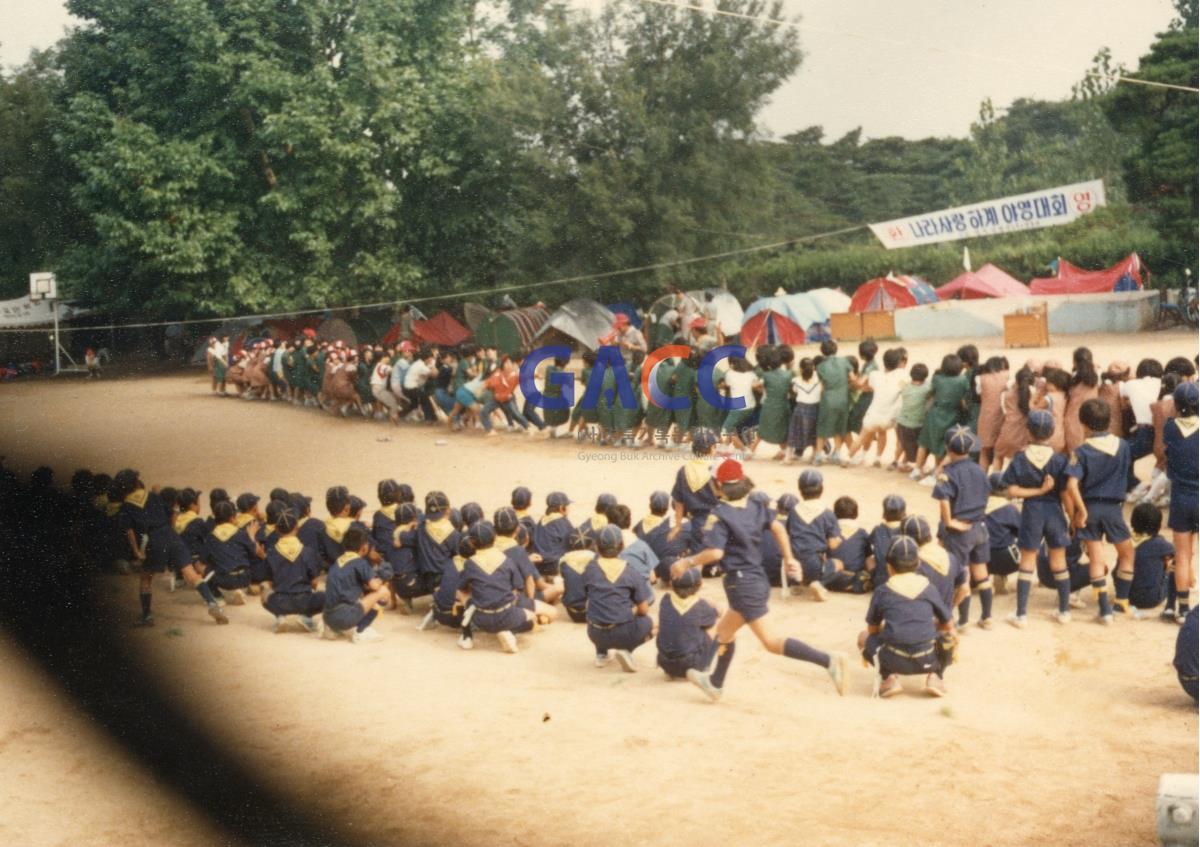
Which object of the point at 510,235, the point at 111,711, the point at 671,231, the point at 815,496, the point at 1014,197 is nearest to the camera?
the point at 111,711

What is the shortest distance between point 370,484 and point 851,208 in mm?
13858

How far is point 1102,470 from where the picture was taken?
500cm

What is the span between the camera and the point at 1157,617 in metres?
5.03

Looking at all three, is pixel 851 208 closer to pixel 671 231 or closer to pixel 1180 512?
pixel 671 231

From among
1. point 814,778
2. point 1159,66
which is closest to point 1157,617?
point 814,778

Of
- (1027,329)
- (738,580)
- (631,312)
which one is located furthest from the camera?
(1027,329)

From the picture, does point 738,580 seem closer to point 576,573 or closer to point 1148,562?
point 576,573

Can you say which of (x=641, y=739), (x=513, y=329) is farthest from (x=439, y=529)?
(x=513, y=329)

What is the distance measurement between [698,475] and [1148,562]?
6.49 feet

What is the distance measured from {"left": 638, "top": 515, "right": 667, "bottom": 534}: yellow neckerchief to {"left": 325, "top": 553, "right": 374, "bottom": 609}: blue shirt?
1392 millimetres

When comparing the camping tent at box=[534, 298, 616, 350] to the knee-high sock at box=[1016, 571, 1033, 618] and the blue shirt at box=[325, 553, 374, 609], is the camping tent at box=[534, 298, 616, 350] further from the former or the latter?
the knee-high sock at box=[1016, 571, 1033, 618]

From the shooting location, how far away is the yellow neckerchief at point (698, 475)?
538 cm

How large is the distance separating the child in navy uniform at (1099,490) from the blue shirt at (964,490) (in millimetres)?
370

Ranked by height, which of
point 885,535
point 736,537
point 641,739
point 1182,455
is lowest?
point 641,739
